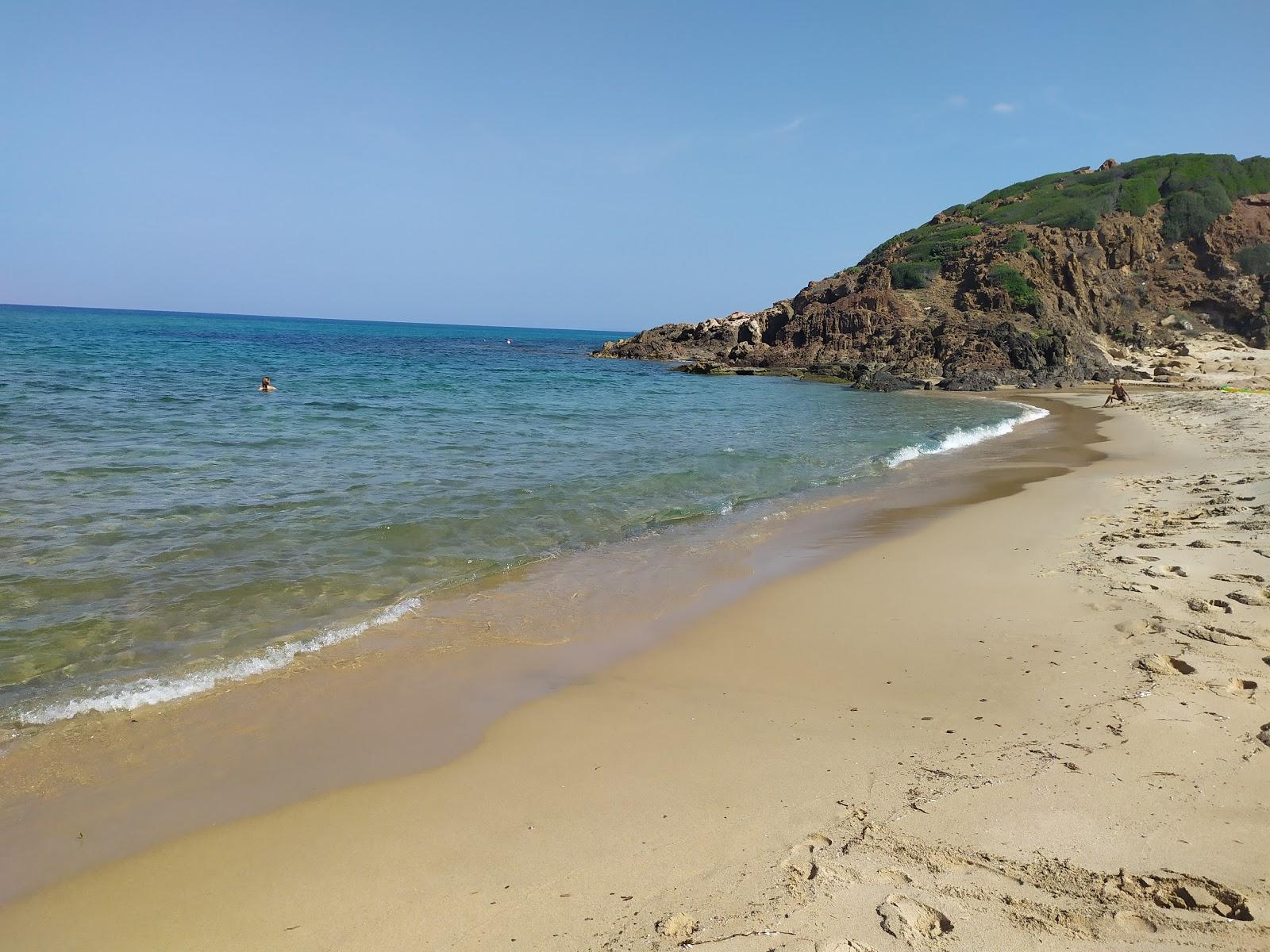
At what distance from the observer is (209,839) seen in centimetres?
335

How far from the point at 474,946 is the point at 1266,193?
60.8 meters

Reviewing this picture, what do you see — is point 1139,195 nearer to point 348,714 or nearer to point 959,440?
point 959,440

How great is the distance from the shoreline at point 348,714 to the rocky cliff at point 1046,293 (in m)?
28.0

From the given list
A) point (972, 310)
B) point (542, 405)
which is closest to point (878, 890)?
point (542, 405)

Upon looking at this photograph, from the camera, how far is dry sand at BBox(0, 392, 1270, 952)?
2.65 metres

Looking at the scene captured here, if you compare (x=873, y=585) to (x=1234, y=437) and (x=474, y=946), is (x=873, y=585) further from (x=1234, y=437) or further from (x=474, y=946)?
(x=1234, y=437)

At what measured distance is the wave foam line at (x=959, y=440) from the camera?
1520cm

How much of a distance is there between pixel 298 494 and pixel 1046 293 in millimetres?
40227

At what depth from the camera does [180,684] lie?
4.79 meters

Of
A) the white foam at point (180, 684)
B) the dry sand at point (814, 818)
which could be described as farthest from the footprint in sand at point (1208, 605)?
the white foam at point (180, 684)

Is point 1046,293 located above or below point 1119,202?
below

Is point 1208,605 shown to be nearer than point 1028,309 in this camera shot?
Yes

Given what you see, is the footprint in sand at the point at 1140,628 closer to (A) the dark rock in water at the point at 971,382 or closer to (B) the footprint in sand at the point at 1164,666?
(B) the footprint in sand at the point at 1164,666

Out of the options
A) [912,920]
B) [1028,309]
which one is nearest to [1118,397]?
[1028,309]
